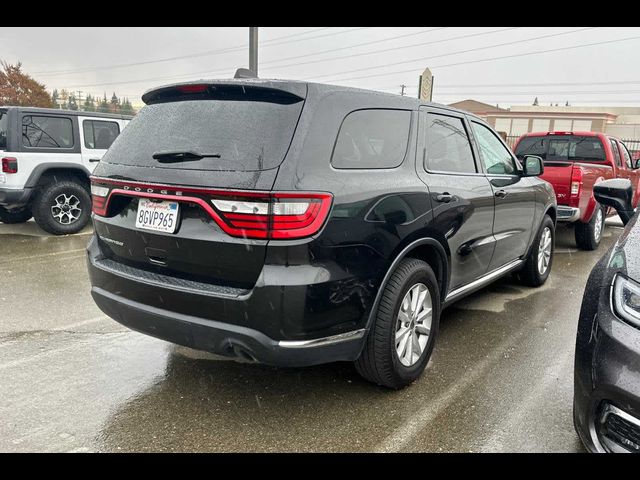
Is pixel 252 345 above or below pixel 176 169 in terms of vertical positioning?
below

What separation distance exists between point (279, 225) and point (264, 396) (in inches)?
47.5

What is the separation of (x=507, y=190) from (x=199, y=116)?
2.65 metres

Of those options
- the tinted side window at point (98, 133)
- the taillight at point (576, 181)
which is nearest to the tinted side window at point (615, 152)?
the taillight at point (576, 181)

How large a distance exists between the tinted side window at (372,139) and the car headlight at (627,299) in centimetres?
130

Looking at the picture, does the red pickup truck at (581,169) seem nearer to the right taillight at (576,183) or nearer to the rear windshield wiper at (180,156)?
the right taillight at (576,183)

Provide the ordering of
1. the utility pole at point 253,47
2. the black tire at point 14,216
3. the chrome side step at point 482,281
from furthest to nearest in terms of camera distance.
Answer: the utility pole at point 253,47 → the black tire at point 14,216 → the chrome side step at point 482,281

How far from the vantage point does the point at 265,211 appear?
2.21 m

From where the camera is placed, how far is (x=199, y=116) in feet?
8.59

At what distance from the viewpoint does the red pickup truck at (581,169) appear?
658cm

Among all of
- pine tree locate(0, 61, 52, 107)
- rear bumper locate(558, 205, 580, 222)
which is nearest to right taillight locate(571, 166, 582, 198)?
rear bumper locate(558, 205, 580, 222)
